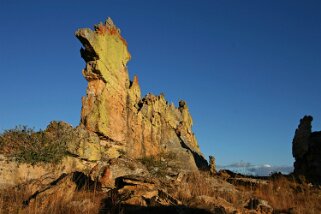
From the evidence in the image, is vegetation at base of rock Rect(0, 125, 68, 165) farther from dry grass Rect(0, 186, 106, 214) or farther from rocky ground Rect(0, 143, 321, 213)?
dry grass Rect(0, 186, 106, 214)

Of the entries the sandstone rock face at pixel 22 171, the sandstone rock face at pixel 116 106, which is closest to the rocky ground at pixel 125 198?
the sandstone rock face at pixel 22 171

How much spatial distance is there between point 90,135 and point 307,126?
1958 centimetres

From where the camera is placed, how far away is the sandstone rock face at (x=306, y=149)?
2902 centimetres

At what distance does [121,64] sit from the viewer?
28469 mm

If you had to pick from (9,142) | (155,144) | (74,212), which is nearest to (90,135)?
(9,142)

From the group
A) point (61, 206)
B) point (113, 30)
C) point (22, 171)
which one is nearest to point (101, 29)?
point (113, 30)

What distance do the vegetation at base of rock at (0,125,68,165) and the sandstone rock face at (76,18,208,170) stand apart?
485 cm

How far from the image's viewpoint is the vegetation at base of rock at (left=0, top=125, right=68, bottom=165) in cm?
1639

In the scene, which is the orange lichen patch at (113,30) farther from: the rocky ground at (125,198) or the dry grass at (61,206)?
the dry grass at (61,206)

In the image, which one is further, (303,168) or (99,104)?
(303,168)

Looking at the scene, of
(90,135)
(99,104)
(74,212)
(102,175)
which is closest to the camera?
(74,212)

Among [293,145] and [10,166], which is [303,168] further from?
[10,166]

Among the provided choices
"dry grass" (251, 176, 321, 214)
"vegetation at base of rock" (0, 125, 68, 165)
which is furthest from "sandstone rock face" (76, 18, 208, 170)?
"dry grass" (251, 176, 321, 214)

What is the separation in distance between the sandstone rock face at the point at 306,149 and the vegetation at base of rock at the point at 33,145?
67.6ft
